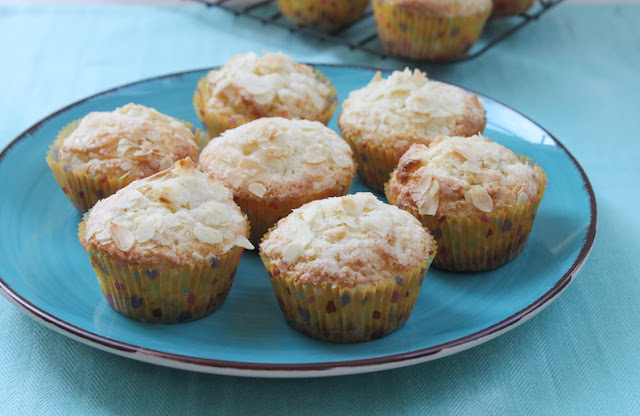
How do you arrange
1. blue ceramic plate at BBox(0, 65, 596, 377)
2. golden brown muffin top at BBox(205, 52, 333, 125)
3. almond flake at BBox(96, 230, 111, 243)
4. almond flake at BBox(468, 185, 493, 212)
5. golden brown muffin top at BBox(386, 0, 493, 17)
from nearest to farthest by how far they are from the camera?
blue ceramic plate at BBox(0, 65, 596, 377) → almond flake at BBox(96, 230, 111, 243) → almond flake at BBox(468, 185, 493, 212) → golden brown muffin top at BBox(205, 52, 333, 125) → golden brown muffin top at BBox(386, 0, 493, 17)

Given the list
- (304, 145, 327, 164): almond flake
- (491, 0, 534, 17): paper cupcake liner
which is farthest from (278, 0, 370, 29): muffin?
(304, 145, 327, 164): almond flake

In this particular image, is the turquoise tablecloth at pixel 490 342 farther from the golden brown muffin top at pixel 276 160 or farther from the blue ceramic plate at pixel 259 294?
the golden brown muffin top at pixel 276 160

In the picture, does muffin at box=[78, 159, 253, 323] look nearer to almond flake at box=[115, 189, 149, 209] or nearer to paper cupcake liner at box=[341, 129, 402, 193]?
almond flake at box=[115, 189, 149, 209]

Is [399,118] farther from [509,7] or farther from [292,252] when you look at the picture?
[509,7]

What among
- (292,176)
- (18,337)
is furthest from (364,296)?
(18,337)

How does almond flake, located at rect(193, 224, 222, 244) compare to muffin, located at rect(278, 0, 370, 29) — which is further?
muffin, located at rect(278, 0, 370, 29)

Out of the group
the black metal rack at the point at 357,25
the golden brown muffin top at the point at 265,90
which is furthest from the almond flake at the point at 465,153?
the black metal rack at the point at 357,25
